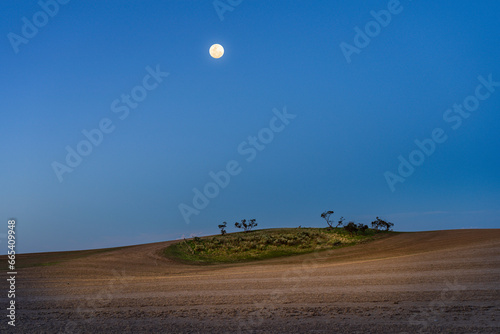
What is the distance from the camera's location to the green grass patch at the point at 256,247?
30891 mm

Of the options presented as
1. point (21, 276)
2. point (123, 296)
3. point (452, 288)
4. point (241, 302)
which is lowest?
point (452, 288)

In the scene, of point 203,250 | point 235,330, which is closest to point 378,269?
point 235,330

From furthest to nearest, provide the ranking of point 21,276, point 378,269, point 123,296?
point 21,276 < point 378,269 < point 123,296

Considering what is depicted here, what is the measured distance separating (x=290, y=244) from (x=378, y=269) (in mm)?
19927

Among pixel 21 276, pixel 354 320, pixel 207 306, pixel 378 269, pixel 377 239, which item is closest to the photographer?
pixel 354 320

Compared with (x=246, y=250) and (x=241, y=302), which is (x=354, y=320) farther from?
(x=246, y=250)

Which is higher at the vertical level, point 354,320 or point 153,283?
point 153,283

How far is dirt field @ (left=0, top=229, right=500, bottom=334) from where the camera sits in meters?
8.23

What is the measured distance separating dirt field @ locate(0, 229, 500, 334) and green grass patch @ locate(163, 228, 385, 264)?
1454 centimetres

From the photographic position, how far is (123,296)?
41.8 ft

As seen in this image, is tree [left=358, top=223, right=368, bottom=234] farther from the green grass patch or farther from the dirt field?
the dirt field

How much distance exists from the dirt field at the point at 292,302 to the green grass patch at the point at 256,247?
14542 mm

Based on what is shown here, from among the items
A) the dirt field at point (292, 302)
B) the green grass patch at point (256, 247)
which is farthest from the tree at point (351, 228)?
the dirt field at point (292, 302)

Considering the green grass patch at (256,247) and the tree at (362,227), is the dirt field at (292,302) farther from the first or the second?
the tree at (362,227)
